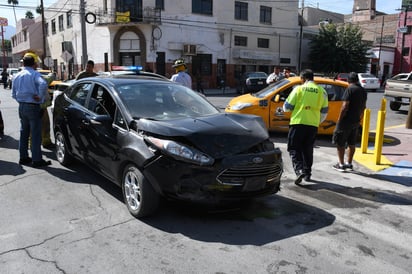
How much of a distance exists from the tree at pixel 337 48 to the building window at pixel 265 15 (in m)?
5.81

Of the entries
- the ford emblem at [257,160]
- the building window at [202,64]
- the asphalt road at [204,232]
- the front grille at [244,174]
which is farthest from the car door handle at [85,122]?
the building window at [202,64]

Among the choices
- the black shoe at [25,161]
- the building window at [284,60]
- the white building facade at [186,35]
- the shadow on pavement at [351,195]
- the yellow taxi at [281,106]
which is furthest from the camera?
the building window at [284,60]

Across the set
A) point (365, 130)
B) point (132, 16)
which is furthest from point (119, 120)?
point (132, 16)

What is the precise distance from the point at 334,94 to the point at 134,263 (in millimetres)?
7475

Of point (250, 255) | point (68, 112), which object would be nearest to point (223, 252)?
point (250, 255)

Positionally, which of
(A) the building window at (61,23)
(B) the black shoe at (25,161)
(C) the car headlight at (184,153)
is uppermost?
(A) the building window at (61,23)

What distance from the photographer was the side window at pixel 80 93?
565 cm

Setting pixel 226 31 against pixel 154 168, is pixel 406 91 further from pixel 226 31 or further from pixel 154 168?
pixel 226 31

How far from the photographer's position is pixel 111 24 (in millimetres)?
28828

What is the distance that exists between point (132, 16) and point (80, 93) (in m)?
24.6

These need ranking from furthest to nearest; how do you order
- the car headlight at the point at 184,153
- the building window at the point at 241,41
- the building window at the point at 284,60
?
the building window at the point at 284,60
the building window at the point at 241,41
the car headlight at the point at 184,153

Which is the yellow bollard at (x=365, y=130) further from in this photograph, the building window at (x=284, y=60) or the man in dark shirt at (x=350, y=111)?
the building window at (x=284, y=60)

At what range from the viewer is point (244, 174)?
404 cm

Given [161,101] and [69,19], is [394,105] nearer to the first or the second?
[161,101]
